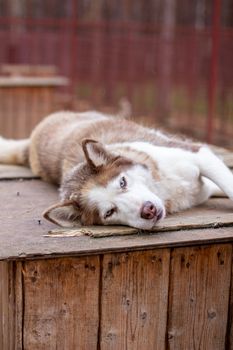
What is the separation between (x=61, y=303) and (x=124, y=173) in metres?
0.75

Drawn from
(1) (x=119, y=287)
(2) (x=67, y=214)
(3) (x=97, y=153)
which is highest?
(3) (x=97, y=153)

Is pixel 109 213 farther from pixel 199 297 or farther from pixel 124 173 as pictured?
pixel 199 297

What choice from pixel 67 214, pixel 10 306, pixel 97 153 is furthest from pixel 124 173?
pixel 10 306

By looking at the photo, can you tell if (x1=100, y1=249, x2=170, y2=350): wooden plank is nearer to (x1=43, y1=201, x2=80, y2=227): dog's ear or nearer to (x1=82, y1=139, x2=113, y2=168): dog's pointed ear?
(x1=43, y1=201, x2=80, y2=227): dog's ear

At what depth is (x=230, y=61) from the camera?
10719 millimetres

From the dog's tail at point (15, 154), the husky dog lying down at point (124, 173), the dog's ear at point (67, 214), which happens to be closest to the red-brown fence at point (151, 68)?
the dog's tail at point (15, 154)

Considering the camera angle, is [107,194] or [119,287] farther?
[107,194]

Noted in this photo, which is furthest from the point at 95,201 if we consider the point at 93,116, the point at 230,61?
the point at 230,61

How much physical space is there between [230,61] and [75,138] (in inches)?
263

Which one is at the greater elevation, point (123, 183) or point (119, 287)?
point (123, 183)

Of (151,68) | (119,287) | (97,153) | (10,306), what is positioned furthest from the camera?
(151,68)

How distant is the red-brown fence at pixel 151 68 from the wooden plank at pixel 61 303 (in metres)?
7.54

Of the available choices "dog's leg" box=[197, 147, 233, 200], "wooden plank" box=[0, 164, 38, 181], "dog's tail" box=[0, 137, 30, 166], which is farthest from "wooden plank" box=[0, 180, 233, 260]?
"dog's tail" box=[0, 137, 30, 166]

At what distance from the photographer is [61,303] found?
3197 millimetres
